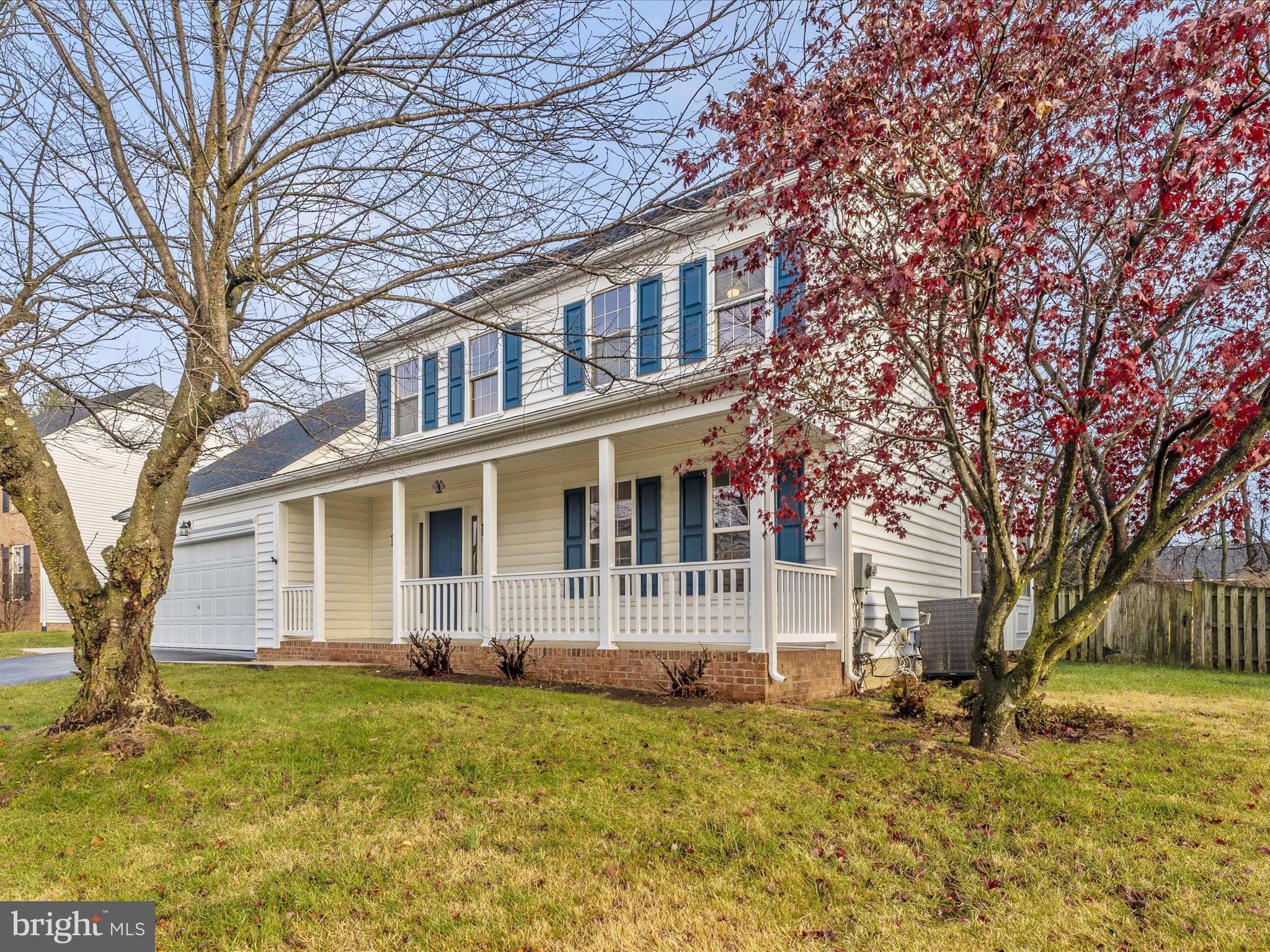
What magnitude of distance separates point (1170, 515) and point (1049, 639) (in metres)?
1.20

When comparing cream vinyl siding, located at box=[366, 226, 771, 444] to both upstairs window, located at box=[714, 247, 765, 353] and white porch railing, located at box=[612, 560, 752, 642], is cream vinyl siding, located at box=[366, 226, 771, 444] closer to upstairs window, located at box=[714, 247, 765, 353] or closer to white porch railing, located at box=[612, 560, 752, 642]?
upstairs window, located at box=[714, 247, 765, 353]

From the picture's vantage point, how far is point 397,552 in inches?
496

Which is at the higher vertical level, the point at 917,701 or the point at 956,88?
the point at 956,88

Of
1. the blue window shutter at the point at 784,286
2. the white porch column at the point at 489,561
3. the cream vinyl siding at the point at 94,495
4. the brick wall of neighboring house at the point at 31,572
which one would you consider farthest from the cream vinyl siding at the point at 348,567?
the brick wall of neighboring house at the point at 31,572

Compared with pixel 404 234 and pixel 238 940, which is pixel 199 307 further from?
pixel 238 940

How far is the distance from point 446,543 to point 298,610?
2.76 meters

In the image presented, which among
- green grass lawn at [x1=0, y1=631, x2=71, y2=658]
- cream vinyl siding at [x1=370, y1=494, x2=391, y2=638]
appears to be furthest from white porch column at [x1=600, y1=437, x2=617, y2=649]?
green grass lawn at [x1=0, y1=631, x2=71, y2=658]

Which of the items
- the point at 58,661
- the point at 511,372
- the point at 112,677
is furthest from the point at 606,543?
the point at 58,661

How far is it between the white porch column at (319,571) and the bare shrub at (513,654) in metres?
4.54

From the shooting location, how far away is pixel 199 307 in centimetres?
610

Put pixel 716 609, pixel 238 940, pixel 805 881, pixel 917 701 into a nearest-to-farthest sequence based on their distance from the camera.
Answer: pixel 238 940
pixel 805 881
pixel 917 701
pixel 716 609

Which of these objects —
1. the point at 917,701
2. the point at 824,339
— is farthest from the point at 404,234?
the point at 917,701

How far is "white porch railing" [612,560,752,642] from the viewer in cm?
898

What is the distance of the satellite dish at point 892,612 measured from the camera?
10.5 metres
